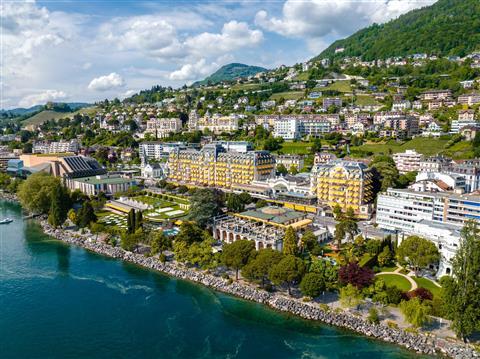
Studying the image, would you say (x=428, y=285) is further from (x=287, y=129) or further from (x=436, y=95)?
(x=436, y=95)

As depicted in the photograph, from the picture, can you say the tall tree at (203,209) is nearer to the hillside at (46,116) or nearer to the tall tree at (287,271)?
the tall tree at (287,271)

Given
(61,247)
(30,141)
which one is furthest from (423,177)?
(30,141)

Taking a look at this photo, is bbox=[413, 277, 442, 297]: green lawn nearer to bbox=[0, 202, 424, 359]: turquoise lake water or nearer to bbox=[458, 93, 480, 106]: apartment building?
bbox=[0, 202, 424, 359]: turquoise lake water

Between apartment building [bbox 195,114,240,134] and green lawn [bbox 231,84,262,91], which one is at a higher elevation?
green lawn [bbox 231,84,262,91]

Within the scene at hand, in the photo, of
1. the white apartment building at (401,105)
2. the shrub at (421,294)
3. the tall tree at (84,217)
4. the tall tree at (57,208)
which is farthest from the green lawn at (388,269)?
the white apartment building at (401,105)

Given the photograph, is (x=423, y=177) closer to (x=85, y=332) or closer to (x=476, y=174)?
(x=476, y=174)

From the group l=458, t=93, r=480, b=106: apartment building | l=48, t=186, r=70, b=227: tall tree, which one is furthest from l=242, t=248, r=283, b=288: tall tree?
l=458, t=93, r=480, b=106: apartment building
